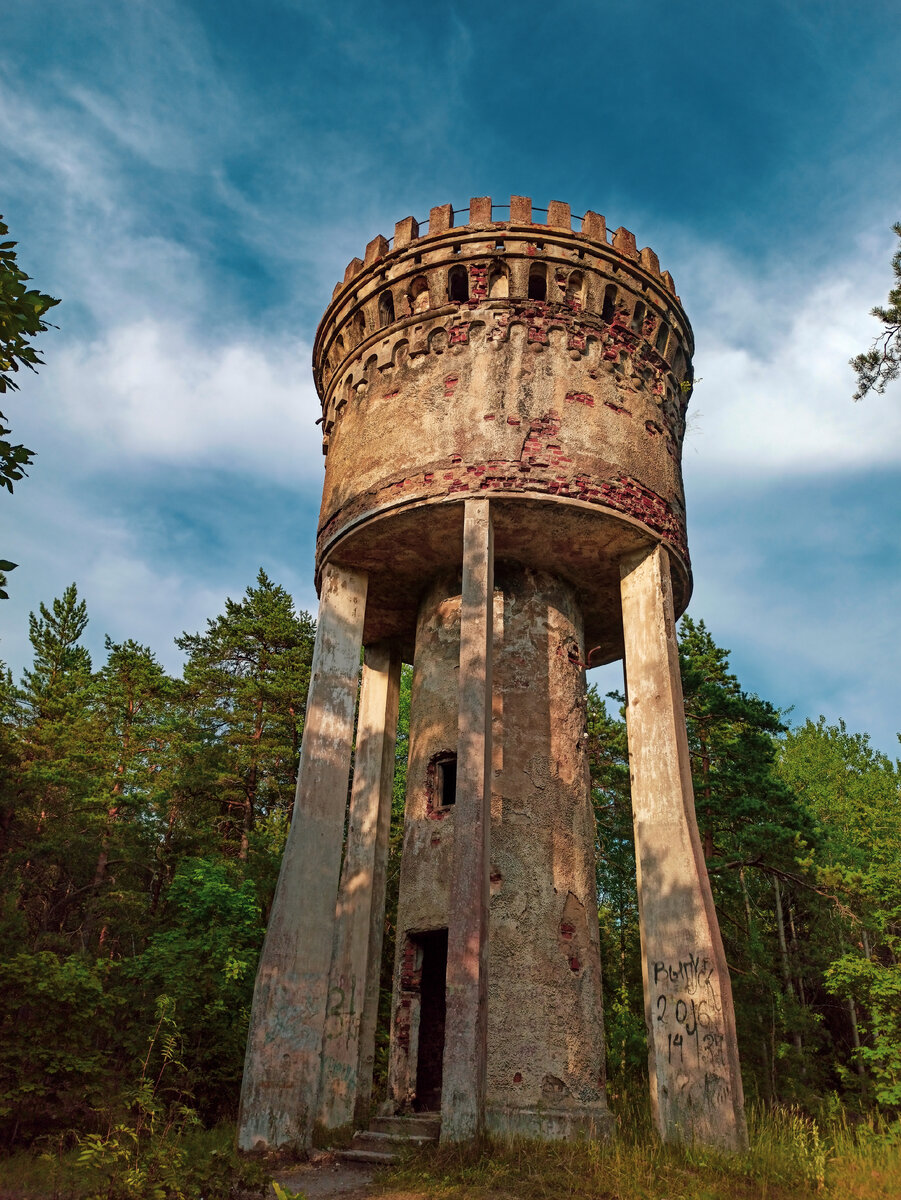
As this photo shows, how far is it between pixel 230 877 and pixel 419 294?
11905 mm

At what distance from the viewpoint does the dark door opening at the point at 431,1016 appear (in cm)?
894

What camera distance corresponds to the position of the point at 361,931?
9.84 meters

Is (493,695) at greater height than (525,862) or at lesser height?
greater

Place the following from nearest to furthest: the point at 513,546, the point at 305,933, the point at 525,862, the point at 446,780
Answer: the point at 305,933, the point at 525,862, the point at 446,780, the point at 513,546

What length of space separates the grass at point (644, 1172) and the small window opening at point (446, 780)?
11.6 ft

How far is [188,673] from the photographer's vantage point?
22219 mm

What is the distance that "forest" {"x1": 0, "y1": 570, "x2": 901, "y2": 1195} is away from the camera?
11172mm

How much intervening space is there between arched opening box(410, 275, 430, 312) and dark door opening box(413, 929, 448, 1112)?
296 inches

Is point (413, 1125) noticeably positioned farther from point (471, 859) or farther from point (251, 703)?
point (251, 703)

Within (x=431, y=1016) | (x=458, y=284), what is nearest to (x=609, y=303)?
(x=458, y=284)

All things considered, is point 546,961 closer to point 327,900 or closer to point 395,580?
point 327,900

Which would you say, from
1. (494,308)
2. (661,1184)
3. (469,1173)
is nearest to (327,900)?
(469,1173)

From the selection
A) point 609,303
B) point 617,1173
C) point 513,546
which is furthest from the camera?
point 609,303

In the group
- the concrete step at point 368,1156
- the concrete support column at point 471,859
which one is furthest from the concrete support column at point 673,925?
the concrete step at point 368,1156
